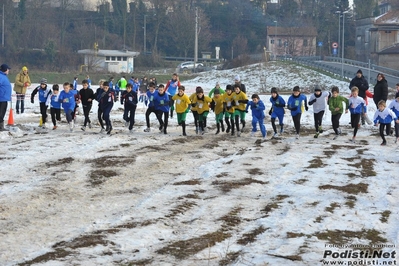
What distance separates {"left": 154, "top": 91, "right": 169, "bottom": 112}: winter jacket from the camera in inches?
848

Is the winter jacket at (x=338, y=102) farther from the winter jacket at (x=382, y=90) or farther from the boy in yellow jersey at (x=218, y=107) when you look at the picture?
the winter jacket at (x=382, y=90)

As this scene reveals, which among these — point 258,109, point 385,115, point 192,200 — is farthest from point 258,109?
point 192,200

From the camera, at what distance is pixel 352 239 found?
32.2 ft

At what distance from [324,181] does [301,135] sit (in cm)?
843

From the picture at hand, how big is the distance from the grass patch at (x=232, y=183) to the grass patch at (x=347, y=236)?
3.06m

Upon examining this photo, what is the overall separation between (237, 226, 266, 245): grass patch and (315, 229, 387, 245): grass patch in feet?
2.45

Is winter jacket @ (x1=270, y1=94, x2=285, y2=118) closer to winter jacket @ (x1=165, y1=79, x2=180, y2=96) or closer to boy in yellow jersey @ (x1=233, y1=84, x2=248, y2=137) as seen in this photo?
boy in yellow jersey @ (x1=233, y1=84, x2=248, y2=137)

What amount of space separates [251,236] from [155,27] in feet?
317

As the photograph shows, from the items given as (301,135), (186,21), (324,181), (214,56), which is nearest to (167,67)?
(186,21)

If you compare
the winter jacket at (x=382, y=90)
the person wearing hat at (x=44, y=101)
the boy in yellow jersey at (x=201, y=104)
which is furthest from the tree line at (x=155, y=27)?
the boy in yellow jersey at (x=201, y=104)

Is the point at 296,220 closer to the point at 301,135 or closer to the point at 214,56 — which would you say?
the point at 301,135

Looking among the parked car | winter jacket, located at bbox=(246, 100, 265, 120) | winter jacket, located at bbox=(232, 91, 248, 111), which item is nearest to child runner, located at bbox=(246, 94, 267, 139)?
winter jacket, located at bbox=(246, 100, 265, 120)

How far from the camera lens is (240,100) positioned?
2144cm

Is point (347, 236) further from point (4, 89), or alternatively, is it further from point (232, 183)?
point (4, 89)
